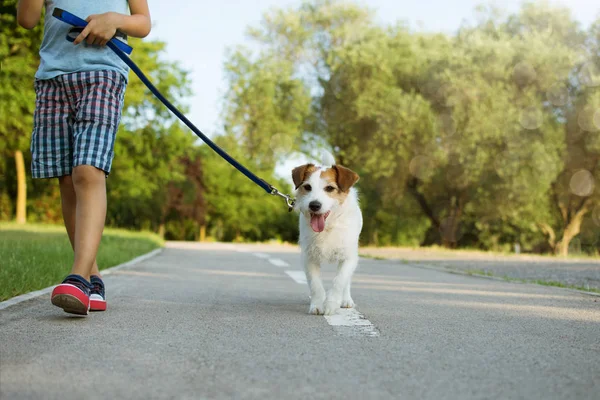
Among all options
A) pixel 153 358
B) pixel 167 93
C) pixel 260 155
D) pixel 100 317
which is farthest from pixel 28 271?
pixel 260 155

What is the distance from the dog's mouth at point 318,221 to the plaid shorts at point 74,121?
1.69 metres

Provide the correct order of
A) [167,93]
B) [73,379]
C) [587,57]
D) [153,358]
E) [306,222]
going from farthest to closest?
[587,57] → [167,93] → [306,222] → [153,358] → [73,379]

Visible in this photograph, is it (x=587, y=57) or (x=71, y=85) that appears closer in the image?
(x=71, y=85)

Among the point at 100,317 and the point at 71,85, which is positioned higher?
the point at 71,85

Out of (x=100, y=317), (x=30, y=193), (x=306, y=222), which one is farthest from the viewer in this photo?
(x=30, y=193)

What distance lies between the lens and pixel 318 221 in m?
5.94

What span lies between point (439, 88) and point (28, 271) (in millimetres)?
24740

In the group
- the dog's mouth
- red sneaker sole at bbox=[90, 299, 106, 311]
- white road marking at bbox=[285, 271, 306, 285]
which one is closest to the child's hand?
red sneaker sole at bbox=[90, 299, 106, 311]

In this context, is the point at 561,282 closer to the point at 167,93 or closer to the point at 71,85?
the point at 71,85

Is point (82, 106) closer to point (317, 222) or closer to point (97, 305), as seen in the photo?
point (97, 305)

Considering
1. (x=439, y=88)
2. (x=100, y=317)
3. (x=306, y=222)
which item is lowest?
(x=100, y=317)

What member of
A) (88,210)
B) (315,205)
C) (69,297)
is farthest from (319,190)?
(69,297)

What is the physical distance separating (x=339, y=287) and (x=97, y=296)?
5.91ft

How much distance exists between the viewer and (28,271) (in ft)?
24.5
